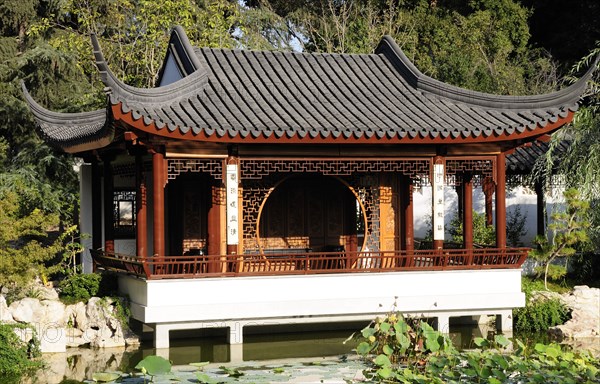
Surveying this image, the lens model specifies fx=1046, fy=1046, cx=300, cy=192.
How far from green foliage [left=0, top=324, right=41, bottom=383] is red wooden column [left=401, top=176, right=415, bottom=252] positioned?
553 centimetres

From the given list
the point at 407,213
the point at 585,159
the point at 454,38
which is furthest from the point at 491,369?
the point at 454,38

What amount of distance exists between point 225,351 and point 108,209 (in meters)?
4.09

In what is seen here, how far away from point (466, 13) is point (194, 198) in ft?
50.0

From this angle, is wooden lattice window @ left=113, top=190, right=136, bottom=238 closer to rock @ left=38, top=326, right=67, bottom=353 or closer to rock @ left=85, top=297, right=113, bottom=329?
rock @ left=85, top=297, right=113, bottom=329

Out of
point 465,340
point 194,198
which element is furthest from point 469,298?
point 194,198

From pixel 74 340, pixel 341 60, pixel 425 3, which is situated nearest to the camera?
pixel 74 340

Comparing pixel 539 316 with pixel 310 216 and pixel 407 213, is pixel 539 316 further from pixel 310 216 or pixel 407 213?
pixel 310 216

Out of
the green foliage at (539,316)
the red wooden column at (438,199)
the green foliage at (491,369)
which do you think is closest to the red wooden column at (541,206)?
the green foliage at (539,316)

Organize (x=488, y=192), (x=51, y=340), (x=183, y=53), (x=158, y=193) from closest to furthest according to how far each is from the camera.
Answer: (x=51, y=340) → (x=158, y=193) → (x=183, y=53) → (x=488, y=192)

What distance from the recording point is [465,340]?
12984 mm

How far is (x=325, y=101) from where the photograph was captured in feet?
46.7

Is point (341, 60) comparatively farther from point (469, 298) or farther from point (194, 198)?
point (469, 298)

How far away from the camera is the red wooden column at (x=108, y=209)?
15273 mm

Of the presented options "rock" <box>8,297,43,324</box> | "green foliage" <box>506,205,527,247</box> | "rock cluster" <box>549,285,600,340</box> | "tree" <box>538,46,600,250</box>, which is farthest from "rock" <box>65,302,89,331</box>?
"green foliage" <box>506,205,527,247</box>
